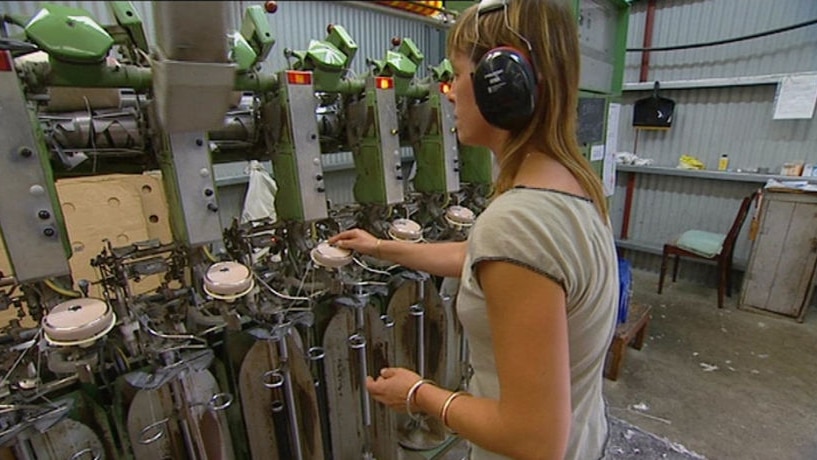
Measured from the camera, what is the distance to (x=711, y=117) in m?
3.83

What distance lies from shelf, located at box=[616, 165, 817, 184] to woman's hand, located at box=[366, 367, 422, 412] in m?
4.01

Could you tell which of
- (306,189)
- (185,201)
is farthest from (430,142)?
(185,201)

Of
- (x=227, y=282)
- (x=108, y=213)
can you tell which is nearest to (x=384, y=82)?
(x=227, y=282)

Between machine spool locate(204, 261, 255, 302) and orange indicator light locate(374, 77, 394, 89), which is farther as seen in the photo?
orange indicator light locate(374, 77, 394, 89)

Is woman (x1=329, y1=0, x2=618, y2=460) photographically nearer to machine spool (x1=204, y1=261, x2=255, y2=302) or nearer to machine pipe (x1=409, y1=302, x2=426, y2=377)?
machine spool (x1=204, y1=261, x2=255, y2=302)

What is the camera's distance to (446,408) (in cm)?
75

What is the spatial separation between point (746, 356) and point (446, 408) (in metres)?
3.15

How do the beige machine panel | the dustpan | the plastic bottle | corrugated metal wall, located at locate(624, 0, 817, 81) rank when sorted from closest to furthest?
the beige machine panel → corrugated metal wall, located at locate(624, 0, 817, 81) → the plastic bottle → the dustpan

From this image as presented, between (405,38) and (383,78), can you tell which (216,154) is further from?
(405,38)

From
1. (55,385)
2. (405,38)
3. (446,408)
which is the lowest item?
(55,385)

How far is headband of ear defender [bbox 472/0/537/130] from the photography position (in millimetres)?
640

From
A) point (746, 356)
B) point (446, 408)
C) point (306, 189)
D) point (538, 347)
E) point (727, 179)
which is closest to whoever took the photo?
point (538, 347)

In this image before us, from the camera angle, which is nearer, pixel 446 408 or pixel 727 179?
pixel 446 408

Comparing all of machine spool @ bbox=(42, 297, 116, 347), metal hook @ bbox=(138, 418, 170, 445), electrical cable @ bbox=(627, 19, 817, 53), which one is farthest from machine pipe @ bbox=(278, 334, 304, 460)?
electrical cable @ bbox=(627, 19, 817, 53)
